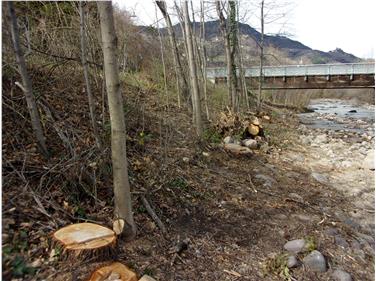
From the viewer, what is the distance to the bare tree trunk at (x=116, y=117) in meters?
2.82

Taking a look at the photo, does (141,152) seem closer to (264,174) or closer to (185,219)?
(185,219)

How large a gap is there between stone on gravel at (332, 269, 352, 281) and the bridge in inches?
743

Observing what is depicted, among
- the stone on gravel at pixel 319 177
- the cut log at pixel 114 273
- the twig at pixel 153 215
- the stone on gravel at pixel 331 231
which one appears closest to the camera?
the cut log at pixel 114 273

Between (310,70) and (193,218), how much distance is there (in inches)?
792

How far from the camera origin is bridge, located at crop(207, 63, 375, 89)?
20125 millimetres

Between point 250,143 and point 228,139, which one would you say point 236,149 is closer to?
point 228,139

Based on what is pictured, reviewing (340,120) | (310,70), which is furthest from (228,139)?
(310,70)

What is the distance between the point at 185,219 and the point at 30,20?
3539 millimetres

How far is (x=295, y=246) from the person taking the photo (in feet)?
12.6

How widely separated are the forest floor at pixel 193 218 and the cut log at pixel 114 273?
3.7 inches

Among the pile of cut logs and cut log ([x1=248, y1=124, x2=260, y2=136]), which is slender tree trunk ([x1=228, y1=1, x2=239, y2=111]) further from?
cut log ([x1=248, y1=124, x2=260, y2=136])

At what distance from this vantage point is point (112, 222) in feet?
10.7

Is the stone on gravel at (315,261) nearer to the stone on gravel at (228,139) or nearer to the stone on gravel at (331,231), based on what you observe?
the stone on gravel at (331,231)

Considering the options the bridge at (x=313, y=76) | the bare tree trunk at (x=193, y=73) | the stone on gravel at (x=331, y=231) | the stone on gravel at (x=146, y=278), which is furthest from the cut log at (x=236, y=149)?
the bridge at (x=313, y=76)
